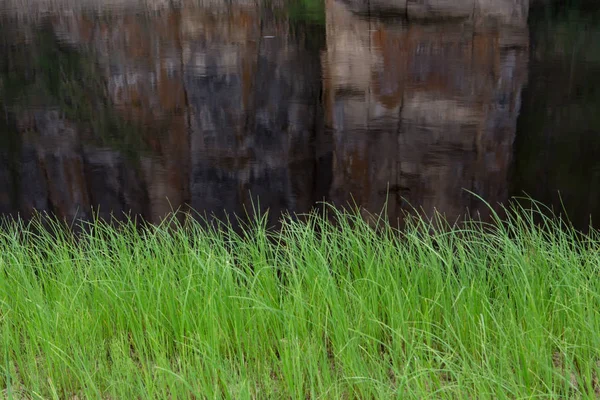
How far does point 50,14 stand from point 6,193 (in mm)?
12073

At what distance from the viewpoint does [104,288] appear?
8.45 ft

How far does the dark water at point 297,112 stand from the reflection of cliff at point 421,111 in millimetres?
33

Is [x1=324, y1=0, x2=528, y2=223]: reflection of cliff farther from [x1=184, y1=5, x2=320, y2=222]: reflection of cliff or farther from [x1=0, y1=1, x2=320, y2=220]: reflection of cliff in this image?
[x1=0, y1=1, x2=320, y2=220]: reflection of cliff

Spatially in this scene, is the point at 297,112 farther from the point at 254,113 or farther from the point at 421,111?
the point at 421,111

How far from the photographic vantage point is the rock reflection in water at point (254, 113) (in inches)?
272

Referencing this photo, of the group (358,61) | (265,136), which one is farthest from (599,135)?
(358,61)

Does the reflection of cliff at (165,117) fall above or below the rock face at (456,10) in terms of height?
below

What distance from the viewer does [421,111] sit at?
9.26 metres

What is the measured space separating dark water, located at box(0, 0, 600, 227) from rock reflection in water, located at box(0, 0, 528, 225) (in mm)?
35

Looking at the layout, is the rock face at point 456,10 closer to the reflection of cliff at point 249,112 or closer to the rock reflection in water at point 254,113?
the rock reflection in water at point 254,113

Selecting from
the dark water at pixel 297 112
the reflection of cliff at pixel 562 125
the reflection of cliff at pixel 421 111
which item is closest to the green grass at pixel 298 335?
the reflection of cliff at pixel 562 125

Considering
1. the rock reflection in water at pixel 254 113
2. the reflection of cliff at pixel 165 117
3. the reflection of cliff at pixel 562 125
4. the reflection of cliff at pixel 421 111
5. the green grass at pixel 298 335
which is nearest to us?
the green grass at pixel 298 335

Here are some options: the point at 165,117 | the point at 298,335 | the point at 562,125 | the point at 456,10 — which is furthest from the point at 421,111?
the point at 298,335

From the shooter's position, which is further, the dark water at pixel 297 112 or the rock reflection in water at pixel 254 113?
the rock reflection in water at pixel 254 113
